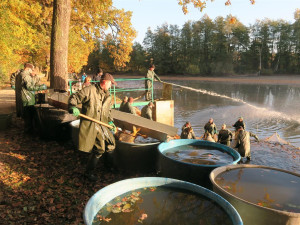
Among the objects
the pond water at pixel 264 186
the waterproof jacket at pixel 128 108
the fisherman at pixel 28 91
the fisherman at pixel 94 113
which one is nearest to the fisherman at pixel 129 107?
the waterproof jacket at pixel 128 108

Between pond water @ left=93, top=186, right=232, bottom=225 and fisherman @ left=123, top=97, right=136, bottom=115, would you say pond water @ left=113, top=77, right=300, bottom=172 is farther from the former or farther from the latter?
pond water @ left=93, top=186, right=232, bottom=225

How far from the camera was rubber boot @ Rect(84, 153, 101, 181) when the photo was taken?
4.85m

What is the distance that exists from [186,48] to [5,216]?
94.3 m

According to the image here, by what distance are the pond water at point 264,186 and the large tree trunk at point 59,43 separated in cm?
655

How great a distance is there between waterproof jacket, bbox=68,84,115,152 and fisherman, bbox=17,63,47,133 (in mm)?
3139

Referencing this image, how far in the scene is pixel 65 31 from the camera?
8586mm

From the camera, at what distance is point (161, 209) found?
3098 millimetres

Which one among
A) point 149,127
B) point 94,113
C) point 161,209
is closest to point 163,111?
point 149,127

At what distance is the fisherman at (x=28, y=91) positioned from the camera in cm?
688

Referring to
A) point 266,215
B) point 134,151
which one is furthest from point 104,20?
point 266,215

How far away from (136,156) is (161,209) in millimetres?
2297

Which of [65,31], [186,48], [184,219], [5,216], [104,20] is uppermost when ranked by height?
[186,48]

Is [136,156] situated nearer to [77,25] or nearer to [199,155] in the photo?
[199,155]

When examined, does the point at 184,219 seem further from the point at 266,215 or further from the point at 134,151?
the point at 134,151
